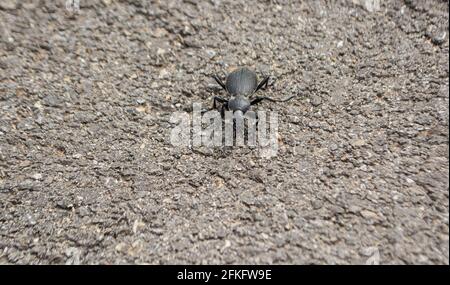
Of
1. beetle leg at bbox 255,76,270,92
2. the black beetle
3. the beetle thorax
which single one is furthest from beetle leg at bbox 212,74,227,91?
beetle leg at bbox 255,76,270,92

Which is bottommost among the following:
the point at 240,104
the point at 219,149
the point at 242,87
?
the point at 219,149

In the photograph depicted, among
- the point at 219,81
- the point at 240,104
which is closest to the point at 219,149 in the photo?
the point at 240,104

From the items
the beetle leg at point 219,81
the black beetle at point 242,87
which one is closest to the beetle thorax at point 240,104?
the black beetle at point 242,87

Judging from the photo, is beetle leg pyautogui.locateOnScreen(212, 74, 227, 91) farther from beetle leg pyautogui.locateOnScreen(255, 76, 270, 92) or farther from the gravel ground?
beetle leg pyautogui.locateOnScreen(255, 76, 270, 92)

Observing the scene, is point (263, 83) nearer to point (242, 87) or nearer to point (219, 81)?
point (242, 87)

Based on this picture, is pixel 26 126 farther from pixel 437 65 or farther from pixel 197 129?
pixel 437 65
